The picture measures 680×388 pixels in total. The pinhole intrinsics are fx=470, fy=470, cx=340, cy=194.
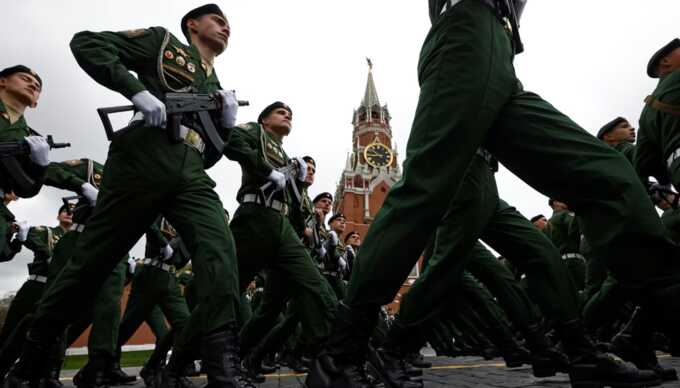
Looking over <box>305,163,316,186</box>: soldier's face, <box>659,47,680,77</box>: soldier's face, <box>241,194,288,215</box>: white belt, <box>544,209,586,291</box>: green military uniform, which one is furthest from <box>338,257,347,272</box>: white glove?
<box>659,47,680,77</box>: soldier's face

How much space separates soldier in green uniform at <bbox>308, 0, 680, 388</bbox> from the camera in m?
1.85

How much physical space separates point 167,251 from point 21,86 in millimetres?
2196

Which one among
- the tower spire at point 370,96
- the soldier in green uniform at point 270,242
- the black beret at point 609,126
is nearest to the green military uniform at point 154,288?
the soldier in green uniform at point 270,242

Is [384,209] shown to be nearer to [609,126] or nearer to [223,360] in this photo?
[223,360]

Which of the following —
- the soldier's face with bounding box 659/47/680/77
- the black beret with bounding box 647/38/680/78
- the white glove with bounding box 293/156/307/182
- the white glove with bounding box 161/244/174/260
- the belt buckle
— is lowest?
the white glove with bounding box 161/244/174/260

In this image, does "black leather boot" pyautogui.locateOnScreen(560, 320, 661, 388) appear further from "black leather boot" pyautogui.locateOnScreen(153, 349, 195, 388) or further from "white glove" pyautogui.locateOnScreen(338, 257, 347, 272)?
"white glove" pyautogui.locateOnScreen(338, 257, 347, 272)

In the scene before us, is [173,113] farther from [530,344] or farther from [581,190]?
[530,344]

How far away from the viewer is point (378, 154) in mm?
64500

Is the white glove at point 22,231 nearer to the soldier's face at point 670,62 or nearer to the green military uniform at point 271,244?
the green military uniform at point 271,244

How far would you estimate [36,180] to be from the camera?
4.02 meters

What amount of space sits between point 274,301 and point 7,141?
110 inches

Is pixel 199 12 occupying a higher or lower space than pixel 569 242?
higher

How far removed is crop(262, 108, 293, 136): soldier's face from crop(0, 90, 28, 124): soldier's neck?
2354 millimetres

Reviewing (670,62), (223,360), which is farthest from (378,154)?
(223,360)
